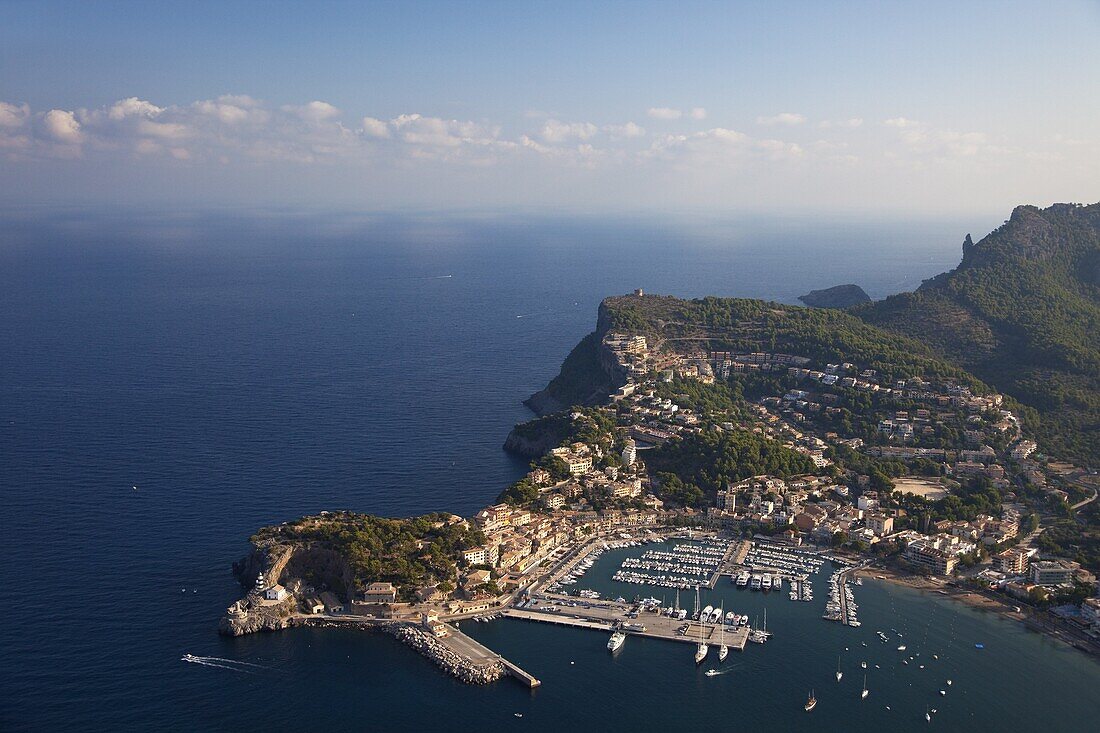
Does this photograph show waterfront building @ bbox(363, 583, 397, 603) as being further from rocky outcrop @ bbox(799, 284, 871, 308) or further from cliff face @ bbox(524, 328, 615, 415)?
rocky outcrop @ bbox(799, 284, 871, 308)

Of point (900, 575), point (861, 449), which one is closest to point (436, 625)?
point (900, 575)

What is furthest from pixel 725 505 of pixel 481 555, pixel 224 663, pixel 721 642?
pixel 224 663

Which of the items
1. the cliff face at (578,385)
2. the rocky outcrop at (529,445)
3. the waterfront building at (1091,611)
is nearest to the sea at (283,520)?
the rocky outcrop at (529,445)

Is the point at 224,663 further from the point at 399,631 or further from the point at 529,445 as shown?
the point at 529,445

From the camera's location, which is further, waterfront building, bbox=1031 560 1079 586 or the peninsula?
waterfront building, bbox=1031 560 1079 586

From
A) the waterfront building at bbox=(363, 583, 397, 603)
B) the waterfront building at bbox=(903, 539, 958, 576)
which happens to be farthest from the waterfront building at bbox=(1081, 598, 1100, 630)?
the waterfront building at bbox=(363, 583, 397, 603)
